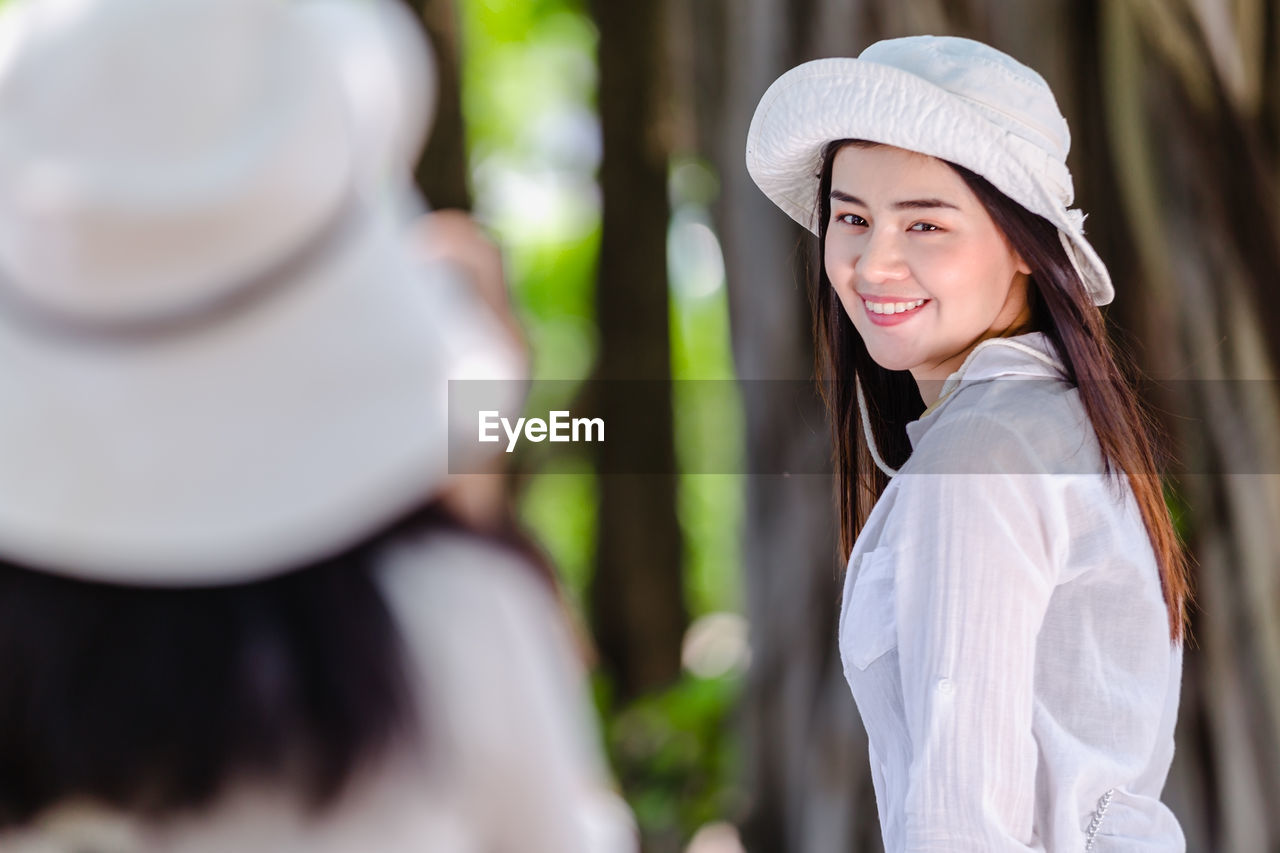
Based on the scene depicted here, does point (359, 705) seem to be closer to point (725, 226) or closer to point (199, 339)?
point (199, 339)

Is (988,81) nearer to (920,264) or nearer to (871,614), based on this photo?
(920,264)

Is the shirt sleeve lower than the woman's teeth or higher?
lower

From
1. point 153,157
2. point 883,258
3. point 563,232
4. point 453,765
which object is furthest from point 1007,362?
point 563,232

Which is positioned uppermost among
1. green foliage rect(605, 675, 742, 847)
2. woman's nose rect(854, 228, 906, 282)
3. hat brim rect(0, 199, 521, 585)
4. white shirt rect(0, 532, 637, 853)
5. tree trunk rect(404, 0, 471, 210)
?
tree trunk rect(404, 0, 471, 210)

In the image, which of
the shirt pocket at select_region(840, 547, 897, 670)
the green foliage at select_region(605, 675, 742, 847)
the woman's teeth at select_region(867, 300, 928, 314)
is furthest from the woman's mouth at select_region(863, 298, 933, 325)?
the green foliage at select_region(605, 675, 742, 847)

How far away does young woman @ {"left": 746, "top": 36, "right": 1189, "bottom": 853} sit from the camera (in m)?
1.08

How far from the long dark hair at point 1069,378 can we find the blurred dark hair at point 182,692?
697mm

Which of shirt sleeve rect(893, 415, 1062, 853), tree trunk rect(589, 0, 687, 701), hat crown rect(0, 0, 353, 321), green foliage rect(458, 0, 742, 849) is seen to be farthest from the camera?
green foliage rect(458, 0, 742, 849)

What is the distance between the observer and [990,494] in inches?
43.3

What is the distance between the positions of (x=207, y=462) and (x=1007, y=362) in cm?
71

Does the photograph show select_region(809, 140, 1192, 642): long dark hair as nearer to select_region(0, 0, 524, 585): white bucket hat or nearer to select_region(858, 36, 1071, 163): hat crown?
select_region(858, 36, 1071, 163): hat crown

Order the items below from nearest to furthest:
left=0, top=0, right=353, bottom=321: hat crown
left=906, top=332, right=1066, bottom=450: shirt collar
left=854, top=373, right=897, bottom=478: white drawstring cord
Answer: left=0, top=0, right=353, bottom=321: hat crown → left=906, top=332, right=1066, bottom=450: shirt collar → left=854, top=373, right=897, bottom=478: white drawstring cord

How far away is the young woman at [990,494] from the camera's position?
42.5 inches

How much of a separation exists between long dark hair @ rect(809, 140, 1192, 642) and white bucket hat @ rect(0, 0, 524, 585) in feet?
2.09
